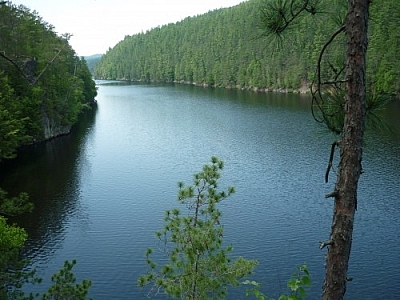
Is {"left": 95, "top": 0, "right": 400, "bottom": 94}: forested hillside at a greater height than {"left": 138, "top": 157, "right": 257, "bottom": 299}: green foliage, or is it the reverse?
{"left": 95, "top": 0, "right": 400, "bottom": 94}: forested hillside

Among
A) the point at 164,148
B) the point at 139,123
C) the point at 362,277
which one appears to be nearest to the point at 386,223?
the point at 362,277

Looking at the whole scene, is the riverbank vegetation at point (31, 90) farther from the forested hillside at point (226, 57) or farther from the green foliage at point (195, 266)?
the forested hillside at point (226, 57)

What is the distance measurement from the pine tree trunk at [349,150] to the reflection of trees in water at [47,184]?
17796 mm

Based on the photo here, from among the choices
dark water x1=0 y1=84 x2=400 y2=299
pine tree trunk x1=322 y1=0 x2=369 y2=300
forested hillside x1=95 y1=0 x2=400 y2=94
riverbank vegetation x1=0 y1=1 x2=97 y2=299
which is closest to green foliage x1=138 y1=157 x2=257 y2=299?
dark water x1=0 y1=84 x2=400 y2=299

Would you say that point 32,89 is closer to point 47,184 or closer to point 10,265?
point 47,184

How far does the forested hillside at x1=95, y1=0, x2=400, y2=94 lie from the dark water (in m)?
9.41

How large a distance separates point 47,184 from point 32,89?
11.2 meters

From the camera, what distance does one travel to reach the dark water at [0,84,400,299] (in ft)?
59.3

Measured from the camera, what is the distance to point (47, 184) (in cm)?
2864

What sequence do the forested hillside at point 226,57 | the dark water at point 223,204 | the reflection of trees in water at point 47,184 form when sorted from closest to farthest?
1. the dark water at point 223,204
2. the reflection of trees in water at point 47,184
3. the forested hillside at point 226,57

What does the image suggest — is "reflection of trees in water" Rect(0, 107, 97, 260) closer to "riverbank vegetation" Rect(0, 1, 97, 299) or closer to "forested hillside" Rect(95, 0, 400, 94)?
"riverbank vegetation" Rect(0, 1, 97, 299)

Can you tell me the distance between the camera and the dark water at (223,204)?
1808 cm

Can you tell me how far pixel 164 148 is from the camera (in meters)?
38.6

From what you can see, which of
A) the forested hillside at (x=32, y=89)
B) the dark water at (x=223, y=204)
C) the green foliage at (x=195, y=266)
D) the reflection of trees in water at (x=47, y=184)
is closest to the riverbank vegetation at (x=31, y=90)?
the forested hillside at (x=32, y=89)
